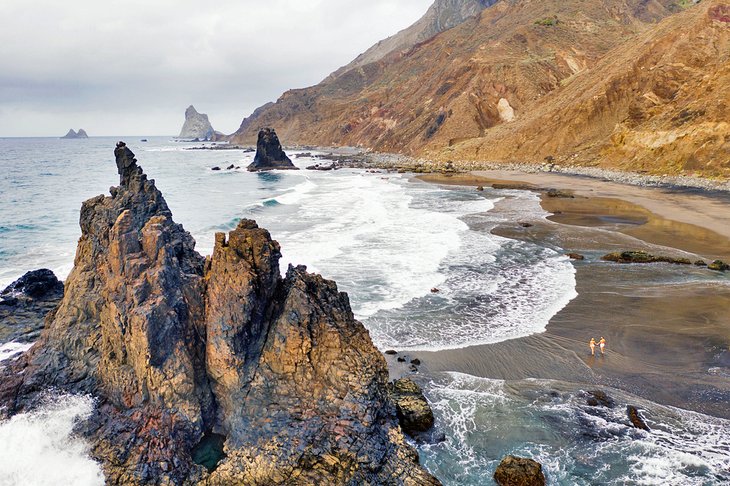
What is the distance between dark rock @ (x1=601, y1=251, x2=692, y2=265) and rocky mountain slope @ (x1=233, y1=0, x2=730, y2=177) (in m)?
34.1

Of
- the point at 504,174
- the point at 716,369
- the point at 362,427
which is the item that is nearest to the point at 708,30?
the point at 504,174

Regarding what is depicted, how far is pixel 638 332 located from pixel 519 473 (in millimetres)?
9593

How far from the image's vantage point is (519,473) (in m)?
9.69

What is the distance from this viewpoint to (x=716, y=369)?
46.0 ft

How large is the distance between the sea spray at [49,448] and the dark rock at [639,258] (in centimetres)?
2461

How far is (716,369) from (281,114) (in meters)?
195

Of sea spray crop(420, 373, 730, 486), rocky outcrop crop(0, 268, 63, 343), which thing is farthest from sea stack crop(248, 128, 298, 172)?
sea spray crop(420, 373, 730, 486)

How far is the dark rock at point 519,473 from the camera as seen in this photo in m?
9.62

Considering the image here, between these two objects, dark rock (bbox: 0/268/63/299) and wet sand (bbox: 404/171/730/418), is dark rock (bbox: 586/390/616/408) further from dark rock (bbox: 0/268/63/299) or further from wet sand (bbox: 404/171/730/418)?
dark rock (bbox: 0/268/63/299)

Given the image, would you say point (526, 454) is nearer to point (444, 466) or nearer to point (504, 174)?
point (444, 466)

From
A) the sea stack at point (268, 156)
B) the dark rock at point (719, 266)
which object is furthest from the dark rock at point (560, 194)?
the sea stack at point (268, 156)

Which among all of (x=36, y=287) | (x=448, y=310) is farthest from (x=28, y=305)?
(x=448, y=310)

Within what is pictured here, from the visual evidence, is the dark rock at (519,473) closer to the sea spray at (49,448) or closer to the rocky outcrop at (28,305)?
the sea spray at (49,448)

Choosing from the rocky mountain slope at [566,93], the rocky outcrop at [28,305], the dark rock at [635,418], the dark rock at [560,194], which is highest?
the rocky mountain slope at [566,93]
